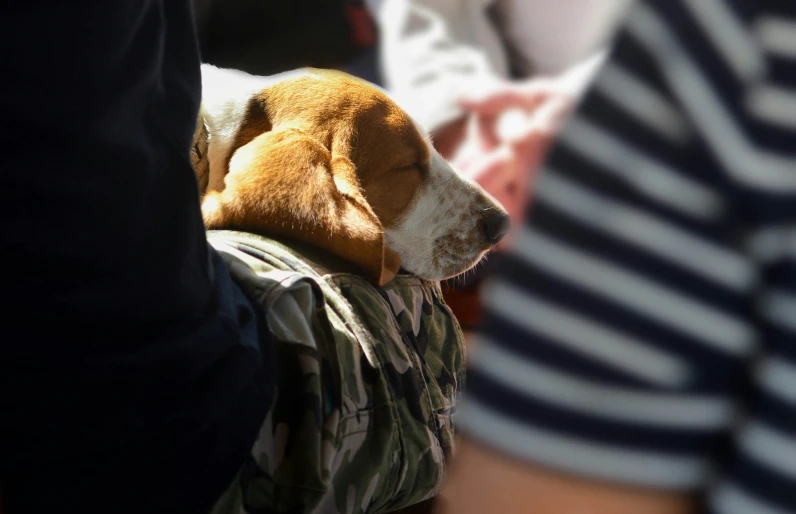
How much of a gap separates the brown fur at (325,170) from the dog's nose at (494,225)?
0.12 meters

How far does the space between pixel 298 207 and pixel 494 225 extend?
0.38 m

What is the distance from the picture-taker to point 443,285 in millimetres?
1407

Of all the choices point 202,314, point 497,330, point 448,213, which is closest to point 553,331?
Result: point 497,330

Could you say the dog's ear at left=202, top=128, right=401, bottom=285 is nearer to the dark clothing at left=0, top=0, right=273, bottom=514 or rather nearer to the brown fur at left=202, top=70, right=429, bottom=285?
the brown fur at left=202, top=70, right=429, bottom=285

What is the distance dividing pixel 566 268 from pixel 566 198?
0.03 m

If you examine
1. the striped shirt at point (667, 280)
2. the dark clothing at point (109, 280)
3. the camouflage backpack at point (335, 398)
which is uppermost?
the striped shirt at point (667, 280)

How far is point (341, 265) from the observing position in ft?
3.01

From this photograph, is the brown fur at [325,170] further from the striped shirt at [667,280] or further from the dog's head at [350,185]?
the striped shirt at [667,280]

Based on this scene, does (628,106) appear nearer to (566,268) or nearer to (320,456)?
(566,268)

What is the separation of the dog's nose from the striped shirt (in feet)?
2.69

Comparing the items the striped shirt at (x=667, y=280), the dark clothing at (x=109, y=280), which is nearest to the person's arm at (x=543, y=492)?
the striped shirt at (x=667, y=280)

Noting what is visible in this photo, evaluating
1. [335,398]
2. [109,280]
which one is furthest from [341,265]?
[109,280]

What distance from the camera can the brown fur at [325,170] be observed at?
3.02ft

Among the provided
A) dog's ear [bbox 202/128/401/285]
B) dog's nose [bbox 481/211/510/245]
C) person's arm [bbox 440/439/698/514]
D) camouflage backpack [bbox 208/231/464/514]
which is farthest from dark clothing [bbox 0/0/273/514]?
dog's nose [bbox 481/211/510/245]
